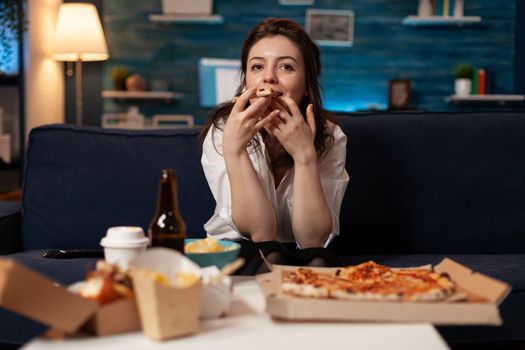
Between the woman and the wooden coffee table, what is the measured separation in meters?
0.44

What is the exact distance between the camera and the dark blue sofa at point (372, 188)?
2336 millimetres

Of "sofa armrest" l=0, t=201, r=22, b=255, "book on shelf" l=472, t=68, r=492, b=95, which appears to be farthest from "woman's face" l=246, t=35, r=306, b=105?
"book on shelf" l=472, t=68, r=492, b=95

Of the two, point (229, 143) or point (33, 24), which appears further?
point (33, 24)

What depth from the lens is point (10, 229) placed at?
2.29 m

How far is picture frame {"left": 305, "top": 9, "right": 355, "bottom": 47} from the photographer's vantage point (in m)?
5.57

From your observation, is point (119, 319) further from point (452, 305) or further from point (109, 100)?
point (109, 100)

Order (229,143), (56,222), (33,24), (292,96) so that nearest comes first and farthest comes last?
(229,143), (292,96), (56,222), (33,24)

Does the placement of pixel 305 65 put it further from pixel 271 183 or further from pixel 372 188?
pixel 372 188

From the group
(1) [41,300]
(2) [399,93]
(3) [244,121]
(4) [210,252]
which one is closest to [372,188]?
(3) [244,121]

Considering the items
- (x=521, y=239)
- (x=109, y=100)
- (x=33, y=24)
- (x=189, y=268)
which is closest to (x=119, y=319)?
(x=189, y=268)

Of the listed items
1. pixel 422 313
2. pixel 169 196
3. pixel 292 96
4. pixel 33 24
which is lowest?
pixel 422 313

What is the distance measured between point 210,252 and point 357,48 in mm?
4553

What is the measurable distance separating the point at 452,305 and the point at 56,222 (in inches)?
63.5

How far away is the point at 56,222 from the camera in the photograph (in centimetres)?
233
